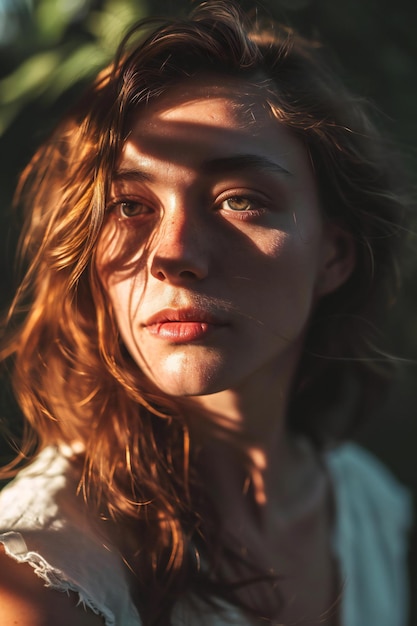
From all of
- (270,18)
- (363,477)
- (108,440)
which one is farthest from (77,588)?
(270,18)

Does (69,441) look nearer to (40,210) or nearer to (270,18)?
(40,210)

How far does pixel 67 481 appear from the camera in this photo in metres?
Result: 1.30

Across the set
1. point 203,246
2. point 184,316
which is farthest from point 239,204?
point 184,316

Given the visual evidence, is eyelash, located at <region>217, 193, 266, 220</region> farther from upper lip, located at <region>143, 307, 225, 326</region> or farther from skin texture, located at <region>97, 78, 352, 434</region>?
upper lip, located at <region>143, 307, 225, 326</region>

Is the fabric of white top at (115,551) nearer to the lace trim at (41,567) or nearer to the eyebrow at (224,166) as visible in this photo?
the lace trim at (41,567)

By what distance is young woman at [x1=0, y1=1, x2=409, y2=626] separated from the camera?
45.5 inches

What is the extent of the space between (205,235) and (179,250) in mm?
66

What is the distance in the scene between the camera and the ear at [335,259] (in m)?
1.38

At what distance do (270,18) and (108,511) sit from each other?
1.06 meters

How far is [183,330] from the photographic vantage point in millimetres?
1174

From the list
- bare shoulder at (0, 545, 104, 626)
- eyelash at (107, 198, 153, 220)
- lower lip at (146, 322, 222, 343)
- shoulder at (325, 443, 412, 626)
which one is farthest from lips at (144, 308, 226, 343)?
shoulder at (325, 443, 412, 626)

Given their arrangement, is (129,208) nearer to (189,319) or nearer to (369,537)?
(189,319)

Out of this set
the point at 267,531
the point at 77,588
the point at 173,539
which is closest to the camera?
the point at 77,588

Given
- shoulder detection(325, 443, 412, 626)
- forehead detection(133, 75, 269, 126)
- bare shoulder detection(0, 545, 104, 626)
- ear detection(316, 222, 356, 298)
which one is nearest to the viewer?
bare shoulder detection(0, 545, 104, 626)
